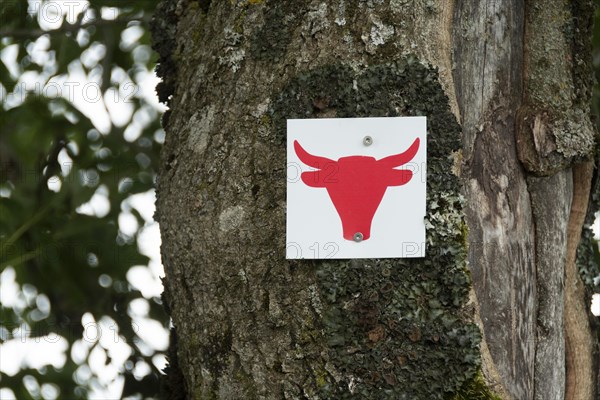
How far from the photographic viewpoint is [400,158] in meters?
1.76

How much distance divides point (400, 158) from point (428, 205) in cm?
12

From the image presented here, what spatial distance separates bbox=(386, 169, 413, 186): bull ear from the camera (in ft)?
5.72

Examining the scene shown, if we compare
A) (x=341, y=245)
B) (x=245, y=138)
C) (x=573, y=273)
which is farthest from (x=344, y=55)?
(x=573, y=273)

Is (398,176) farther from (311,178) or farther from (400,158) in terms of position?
(311,178)

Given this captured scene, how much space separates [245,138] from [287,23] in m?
0.27

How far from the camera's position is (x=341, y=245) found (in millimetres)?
1738

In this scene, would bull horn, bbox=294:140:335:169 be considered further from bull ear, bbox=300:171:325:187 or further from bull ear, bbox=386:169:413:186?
bull ear, bbox=386:169:413:186

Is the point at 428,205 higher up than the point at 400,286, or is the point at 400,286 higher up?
the point at 428,205

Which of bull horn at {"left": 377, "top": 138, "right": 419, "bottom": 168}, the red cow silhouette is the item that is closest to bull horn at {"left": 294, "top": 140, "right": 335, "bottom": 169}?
the red cow silhouette

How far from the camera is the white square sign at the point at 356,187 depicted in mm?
1733

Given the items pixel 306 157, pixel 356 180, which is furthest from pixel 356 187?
pixel 306 157

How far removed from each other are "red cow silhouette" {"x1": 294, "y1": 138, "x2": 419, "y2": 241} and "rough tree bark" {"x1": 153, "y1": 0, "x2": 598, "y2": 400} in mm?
57

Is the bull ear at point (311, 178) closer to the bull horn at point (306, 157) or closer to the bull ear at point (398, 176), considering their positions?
the bull horn at point (306, 157)

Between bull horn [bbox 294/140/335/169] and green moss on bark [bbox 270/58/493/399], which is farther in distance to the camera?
bull horn [bbox 294/140/335/169]
